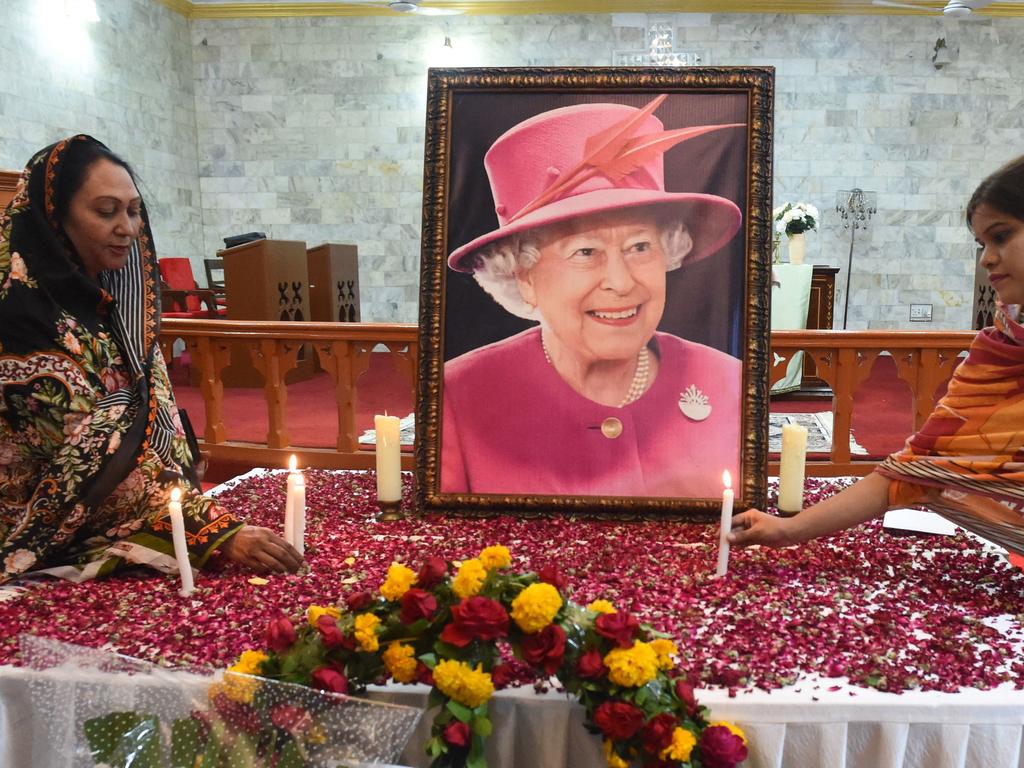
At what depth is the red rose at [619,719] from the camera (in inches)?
44.7

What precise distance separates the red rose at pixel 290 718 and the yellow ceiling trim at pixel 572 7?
1104 centimetres

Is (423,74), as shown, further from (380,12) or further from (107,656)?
(107,656)

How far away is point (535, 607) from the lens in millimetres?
1160

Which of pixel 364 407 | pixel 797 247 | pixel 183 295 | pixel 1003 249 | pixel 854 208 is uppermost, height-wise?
pixel 854 208

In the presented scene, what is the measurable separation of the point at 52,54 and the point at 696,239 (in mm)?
9091

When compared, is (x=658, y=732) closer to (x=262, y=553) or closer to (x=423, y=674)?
(x=423, y=674)

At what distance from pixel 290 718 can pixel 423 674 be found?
218 millimetres

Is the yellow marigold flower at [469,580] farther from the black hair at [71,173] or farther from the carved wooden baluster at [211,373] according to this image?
the carved wooden baluster at [211,373]

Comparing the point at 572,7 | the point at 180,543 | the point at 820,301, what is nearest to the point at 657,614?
the point at 180,543

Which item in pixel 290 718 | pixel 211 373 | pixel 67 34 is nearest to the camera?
pixel 290 718

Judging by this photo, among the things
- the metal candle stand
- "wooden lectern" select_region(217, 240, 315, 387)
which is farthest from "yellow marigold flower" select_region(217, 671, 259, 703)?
the metal candle stand

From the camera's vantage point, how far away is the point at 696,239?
209 cm

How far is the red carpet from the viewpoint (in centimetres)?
568

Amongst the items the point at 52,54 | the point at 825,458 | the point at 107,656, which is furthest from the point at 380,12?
the point at 107,656
